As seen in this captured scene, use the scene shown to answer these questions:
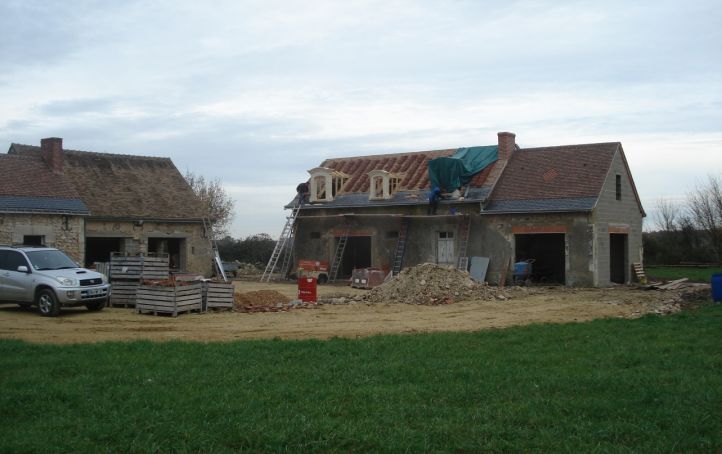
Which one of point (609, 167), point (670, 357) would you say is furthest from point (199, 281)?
point (609, 167)

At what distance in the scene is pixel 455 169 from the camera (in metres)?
31.8

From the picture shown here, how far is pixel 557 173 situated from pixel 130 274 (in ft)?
60.4

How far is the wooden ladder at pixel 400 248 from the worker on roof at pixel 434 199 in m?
1.46

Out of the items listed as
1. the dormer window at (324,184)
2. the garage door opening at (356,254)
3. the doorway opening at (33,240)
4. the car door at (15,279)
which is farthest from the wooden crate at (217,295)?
the garage door opening at (356,254)

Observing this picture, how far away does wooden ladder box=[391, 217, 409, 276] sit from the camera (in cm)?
3200

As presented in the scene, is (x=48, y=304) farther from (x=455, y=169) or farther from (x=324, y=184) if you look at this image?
(x=324, y=184)

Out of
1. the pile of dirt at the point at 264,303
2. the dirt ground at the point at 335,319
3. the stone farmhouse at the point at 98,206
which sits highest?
the stone farmhouse at the point at 98,206

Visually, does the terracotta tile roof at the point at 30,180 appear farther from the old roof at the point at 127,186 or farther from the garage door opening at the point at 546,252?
the garage door opening at the point at 546,252

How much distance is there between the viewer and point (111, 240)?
107 feet

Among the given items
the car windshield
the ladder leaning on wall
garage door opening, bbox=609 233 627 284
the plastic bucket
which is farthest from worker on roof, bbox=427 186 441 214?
the car windshield

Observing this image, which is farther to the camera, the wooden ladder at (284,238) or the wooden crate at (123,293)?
the wooden ladder at (284,238)

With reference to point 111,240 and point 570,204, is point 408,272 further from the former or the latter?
point 111,240

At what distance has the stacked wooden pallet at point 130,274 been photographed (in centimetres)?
1983

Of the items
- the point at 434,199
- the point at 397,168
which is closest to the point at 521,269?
the point at 434,199
